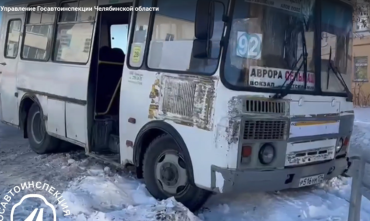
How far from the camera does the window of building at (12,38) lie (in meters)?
8.30

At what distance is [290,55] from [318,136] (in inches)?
37.8

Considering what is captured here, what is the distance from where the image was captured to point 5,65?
8.59m

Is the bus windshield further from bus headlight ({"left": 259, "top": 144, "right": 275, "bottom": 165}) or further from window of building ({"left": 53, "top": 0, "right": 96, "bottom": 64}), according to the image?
window of building ({"left": 53, "top": 0, "right": 96, "bottom": 64})

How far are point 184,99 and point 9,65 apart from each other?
5.08m

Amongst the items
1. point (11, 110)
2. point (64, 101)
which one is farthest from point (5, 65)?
point (64, 101)

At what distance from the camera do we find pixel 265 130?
4.39 metres

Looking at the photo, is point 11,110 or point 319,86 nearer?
point 319,86

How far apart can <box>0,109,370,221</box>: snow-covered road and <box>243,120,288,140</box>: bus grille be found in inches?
39.6

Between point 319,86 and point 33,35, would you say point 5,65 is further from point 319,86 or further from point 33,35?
point 319,86

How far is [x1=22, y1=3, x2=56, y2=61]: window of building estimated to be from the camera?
24.2 feet

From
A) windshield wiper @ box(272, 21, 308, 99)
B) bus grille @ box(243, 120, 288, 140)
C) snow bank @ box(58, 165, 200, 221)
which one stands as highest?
windshield wiper @ box(272, 21, 308, 99)

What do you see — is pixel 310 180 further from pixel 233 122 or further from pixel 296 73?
pixel 233 122

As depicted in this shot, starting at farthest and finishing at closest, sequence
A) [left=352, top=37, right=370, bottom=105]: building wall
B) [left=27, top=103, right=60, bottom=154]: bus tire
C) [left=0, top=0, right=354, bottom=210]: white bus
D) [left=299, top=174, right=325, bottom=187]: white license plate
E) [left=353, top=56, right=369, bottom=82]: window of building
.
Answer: [left=353, top=56, right=369, bottom=82]: window of building, [left=352, top=37, right=370, bottom=105]: building wall, [left=27, top=103, right=60, bottom=154]: bus tire, [left=299, top=174, right=325, bottom=187]: white license plate, [left=0, top=0, right=354, bottom=210]: white bus

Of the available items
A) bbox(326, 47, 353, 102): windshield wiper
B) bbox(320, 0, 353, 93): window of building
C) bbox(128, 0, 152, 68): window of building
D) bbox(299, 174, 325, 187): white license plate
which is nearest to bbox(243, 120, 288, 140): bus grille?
bbox(299, 174, 325, 187): white license plate
